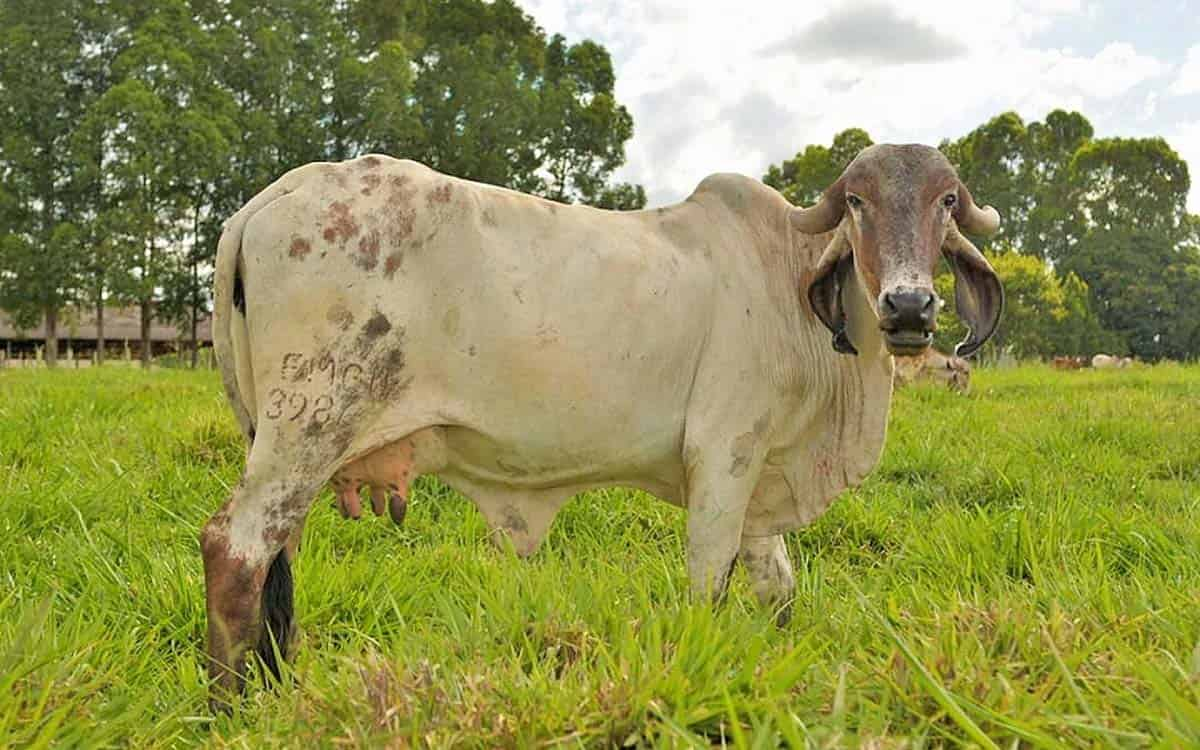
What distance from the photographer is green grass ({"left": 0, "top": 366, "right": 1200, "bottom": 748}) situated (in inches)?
69.1

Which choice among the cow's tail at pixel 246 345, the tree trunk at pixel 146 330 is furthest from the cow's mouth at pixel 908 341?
the tree trunk at pixel 146 330

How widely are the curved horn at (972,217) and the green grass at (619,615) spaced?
1.19 m

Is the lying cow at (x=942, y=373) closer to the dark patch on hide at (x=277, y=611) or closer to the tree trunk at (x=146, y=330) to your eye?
the dark patch on hide at (x=277, y=611)

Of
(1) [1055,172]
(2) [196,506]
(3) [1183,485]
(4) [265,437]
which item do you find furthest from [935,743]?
(1) [1055,172]

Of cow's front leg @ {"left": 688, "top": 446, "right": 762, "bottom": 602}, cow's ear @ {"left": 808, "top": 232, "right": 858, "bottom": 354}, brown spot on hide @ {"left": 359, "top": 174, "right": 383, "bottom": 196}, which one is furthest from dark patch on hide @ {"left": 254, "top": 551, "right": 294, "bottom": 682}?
cow's ear @ {"left": 808, "top": 232, "right": 858, "bottom": 354}

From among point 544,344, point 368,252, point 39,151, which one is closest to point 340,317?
point 368,252

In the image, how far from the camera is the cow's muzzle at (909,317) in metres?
2.65

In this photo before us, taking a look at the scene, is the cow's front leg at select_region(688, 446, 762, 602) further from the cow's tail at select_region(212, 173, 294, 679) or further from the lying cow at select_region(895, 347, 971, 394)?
the lying cow at select_region(895, 347, 971, 394)

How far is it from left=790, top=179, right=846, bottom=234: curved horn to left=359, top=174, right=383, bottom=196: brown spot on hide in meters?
1.43

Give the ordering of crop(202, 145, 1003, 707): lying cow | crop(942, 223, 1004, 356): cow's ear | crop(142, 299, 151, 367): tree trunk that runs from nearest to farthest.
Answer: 1. crop(202, 145, 1003, 707): lying cow
2. crop(942, 223, 1004, 356): cow's ear
3. crop(142, 299, 151, 367): tree trunk

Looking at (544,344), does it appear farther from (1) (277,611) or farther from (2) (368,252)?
(1) (277,611)

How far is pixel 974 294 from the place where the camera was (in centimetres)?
327

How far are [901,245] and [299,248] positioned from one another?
1.84m

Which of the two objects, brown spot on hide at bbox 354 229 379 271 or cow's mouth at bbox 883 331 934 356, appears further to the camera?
brown spot on hide at bbox 354 229 379 271
